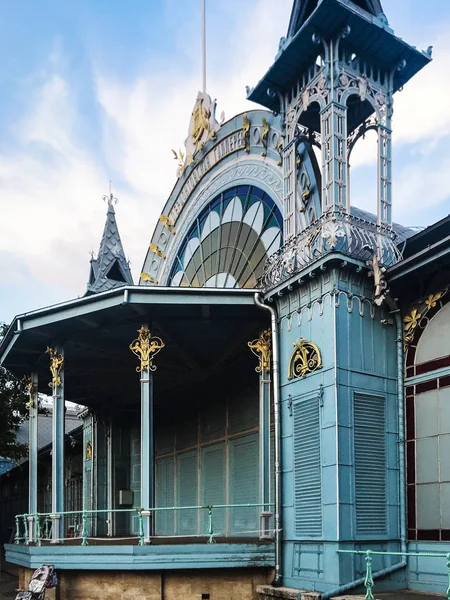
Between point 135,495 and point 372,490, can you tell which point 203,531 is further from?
point 372,490

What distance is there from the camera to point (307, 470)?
1165cm

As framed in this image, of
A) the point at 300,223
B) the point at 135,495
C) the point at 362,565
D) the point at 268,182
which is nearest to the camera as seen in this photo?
the point at 362,565

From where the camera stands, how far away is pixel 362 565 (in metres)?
10.8

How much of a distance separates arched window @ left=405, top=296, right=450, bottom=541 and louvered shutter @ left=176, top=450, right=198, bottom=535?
8.45 meters

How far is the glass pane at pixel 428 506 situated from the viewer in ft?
36.1

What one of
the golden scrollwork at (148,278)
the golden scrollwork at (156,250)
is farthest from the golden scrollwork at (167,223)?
the golden scrollwork at (148,278)

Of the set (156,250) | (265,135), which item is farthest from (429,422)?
(156,250)

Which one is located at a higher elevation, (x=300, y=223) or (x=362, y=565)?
(x=300, y=223)

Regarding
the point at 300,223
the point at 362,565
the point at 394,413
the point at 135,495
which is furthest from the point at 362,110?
the point at 135,495

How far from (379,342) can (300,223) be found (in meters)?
3.32

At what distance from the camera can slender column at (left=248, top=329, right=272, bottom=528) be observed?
43.2 ft

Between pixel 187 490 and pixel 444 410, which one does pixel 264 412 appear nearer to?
pixel 444 410

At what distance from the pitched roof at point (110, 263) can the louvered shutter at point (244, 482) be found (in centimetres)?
756

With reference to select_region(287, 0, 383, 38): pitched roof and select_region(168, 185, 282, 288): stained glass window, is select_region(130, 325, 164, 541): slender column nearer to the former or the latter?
select_region(168, 185, 282, 288): stained glass window
